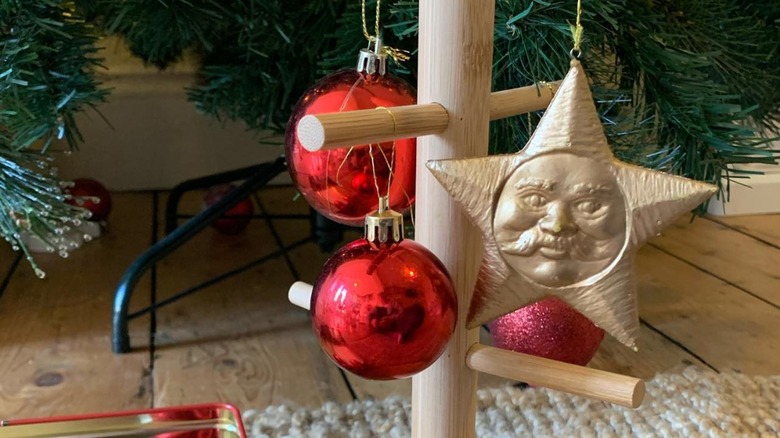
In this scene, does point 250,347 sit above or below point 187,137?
below

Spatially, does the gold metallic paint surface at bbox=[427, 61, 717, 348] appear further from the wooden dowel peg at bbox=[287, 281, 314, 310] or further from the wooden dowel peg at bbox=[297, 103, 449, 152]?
the wooden dowel peg at bbox=[287, 281, 314, 310]

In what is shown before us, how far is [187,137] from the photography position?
110 centimetres

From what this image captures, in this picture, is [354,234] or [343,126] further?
[354,234]

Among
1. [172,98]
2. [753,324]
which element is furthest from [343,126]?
[172,98]

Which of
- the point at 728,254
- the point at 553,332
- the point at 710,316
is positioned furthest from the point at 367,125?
the point at 728,254

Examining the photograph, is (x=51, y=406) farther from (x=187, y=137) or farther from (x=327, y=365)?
A: (x=187, y=137)

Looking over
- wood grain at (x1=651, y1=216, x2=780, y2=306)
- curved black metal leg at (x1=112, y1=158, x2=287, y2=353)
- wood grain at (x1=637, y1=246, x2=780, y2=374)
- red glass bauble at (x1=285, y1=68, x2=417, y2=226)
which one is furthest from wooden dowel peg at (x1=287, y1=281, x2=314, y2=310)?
wood grain at (x1=651, y1=216, x2=780, y2=306)

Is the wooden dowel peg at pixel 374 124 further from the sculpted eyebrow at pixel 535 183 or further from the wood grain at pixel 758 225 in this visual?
the wood grain at pixel 758 225

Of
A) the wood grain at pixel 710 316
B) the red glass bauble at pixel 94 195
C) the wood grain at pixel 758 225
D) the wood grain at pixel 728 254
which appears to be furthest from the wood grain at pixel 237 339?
the wood grain at pixel 758 225

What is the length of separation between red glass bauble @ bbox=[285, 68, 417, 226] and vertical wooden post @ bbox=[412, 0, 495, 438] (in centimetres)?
2

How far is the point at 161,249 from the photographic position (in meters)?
0.74

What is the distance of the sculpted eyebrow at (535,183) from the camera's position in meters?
0.35

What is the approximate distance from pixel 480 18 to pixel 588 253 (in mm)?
120

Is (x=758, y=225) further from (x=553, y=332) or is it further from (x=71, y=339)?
(x=71, y=339)
